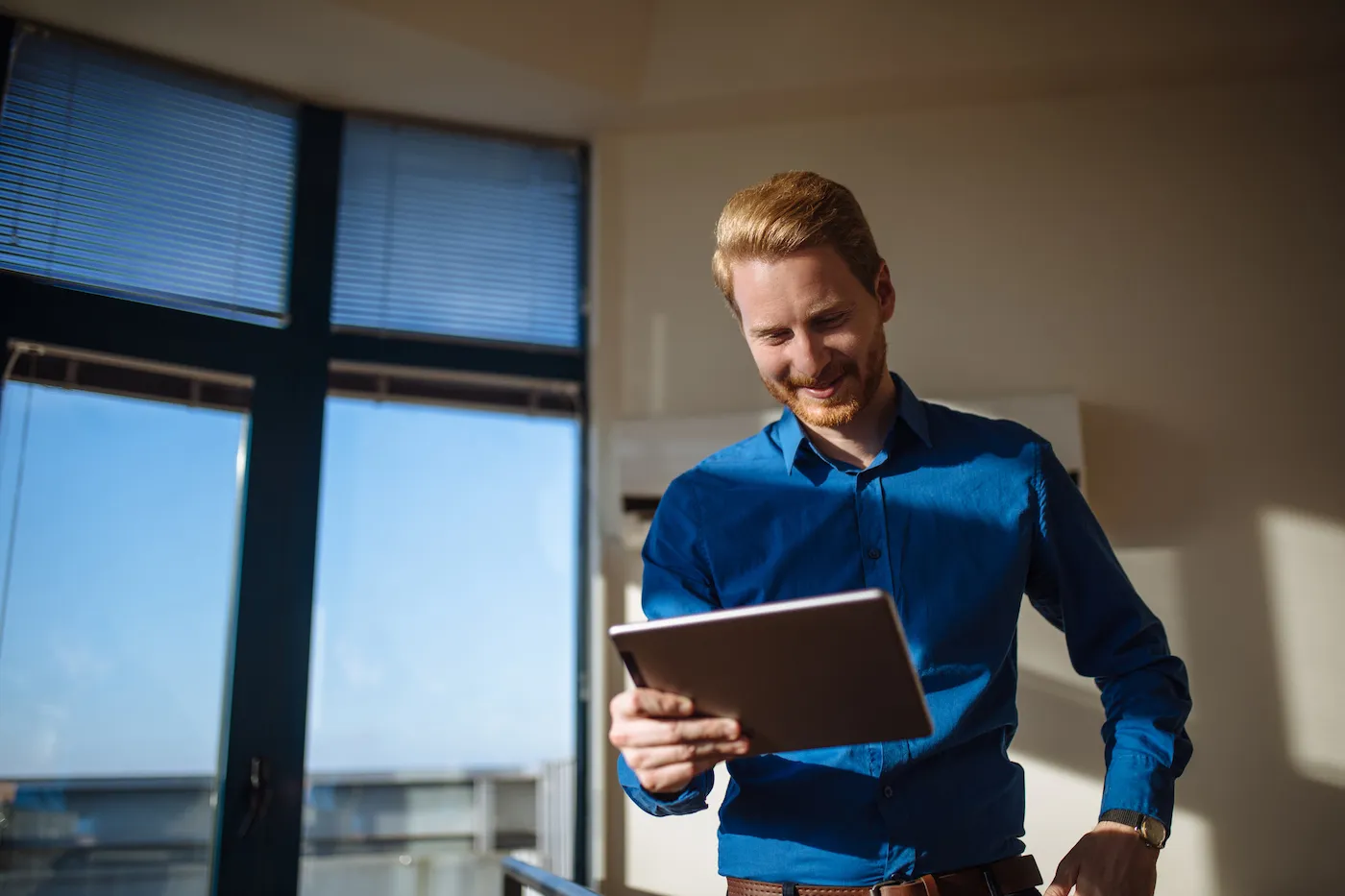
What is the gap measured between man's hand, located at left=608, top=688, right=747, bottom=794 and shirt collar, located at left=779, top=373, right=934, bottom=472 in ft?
1.69

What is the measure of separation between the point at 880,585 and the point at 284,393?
223 cm

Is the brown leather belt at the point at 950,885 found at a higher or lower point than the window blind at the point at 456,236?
lower

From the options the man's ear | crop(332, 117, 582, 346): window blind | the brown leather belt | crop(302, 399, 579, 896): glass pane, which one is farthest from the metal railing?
crop(332, 117, 582, 346): window blind

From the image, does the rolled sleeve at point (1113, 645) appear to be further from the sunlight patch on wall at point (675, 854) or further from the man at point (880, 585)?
the sunlight patch on wall at point (675, 854)

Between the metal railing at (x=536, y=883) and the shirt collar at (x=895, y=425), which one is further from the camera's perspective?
the metal railing at (x=536, y=883)

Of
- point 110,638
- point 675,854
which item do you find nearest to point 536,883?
point 675,854

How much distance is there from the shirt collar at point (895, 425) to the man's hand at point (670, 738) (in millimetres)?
515

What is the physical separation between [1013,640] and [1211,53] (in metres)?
2.39

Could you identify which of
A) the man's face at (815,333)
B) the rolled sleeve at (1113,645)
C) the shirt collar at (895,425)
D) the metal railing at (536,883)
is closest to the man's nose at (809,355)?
the man's face at (815,333)

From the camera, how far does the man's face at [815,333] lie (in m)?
1.53

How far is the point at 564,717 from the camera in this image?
10.8 feet

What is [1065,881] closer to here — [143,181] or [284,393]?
[284,393]

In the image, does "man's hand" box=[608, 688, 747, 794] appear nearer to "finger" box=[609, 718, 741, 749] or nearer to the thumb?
"finger" box=[609, 718, 741, 749]

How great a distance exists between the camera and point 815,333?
1.54 meters
